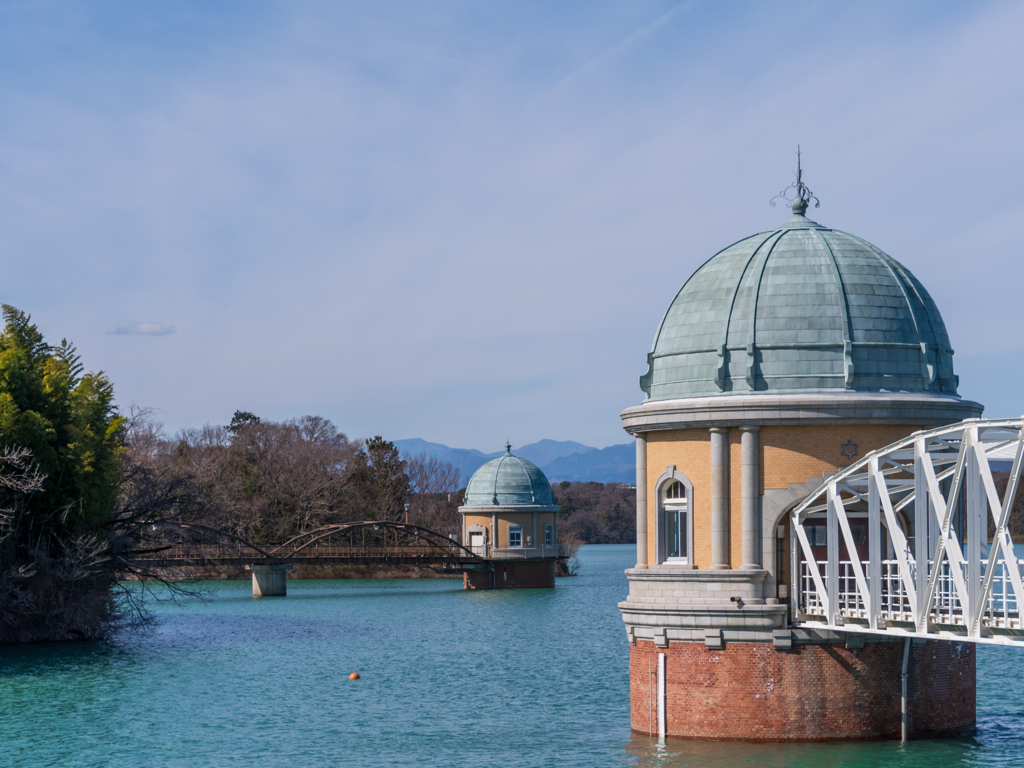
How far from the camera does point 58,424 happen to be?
49.0 meters

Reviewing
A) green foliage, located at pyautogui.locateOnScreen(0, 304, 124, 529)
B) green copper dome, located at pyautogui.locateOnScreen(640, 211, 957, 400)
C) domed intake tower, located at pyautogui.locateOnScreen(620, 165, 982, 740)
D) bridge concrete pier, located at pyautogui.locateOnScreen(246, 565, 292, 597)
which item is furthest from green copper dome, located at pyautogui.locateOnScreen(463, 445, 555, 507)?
domed intake tower, located at pyautogui.locateOnScreen(620, 165, 982, 740)

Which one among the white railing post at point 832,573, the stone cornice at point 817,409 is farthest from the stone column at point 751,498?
the white railing post at point 832,573

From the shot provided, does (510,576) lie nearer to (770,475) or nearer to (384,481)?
(384,481)

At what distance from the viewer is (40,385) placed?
158 feet

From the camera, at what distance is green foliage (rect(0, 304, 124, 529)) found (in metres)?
46.7

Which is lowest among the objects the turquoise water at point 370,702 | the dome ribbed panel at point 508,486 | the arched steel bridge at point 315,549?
the turquoise water at point 370,702

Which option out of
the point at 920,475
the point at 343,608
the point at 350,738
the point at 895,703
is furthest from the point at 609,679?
the point at 343,608

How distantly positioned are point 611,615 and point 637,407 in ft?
119

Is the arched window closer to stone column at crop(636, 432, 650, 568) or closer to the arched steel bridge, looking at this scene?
stone column at crop(636, 432, 650, 568)

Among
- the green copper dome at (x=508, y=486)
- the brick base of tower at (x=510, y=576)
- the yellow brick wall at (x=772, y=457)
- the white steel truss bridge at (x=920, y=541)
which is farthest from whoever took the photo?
the green copper dome at (x=508, y=486)

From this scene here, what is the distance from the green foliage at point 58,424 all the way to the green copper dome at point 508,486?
36.3 metres

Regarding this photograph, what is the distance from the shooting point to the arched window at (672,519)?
2692 centimetres

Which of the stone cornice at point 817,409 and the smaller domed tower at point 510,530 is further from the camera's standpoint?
the smaller domed tower at point 510,530

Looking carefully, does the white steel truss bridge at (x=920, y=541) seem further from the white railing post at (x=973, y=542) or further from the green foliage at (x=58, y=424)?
the green foliage at (x=58, y=424)
